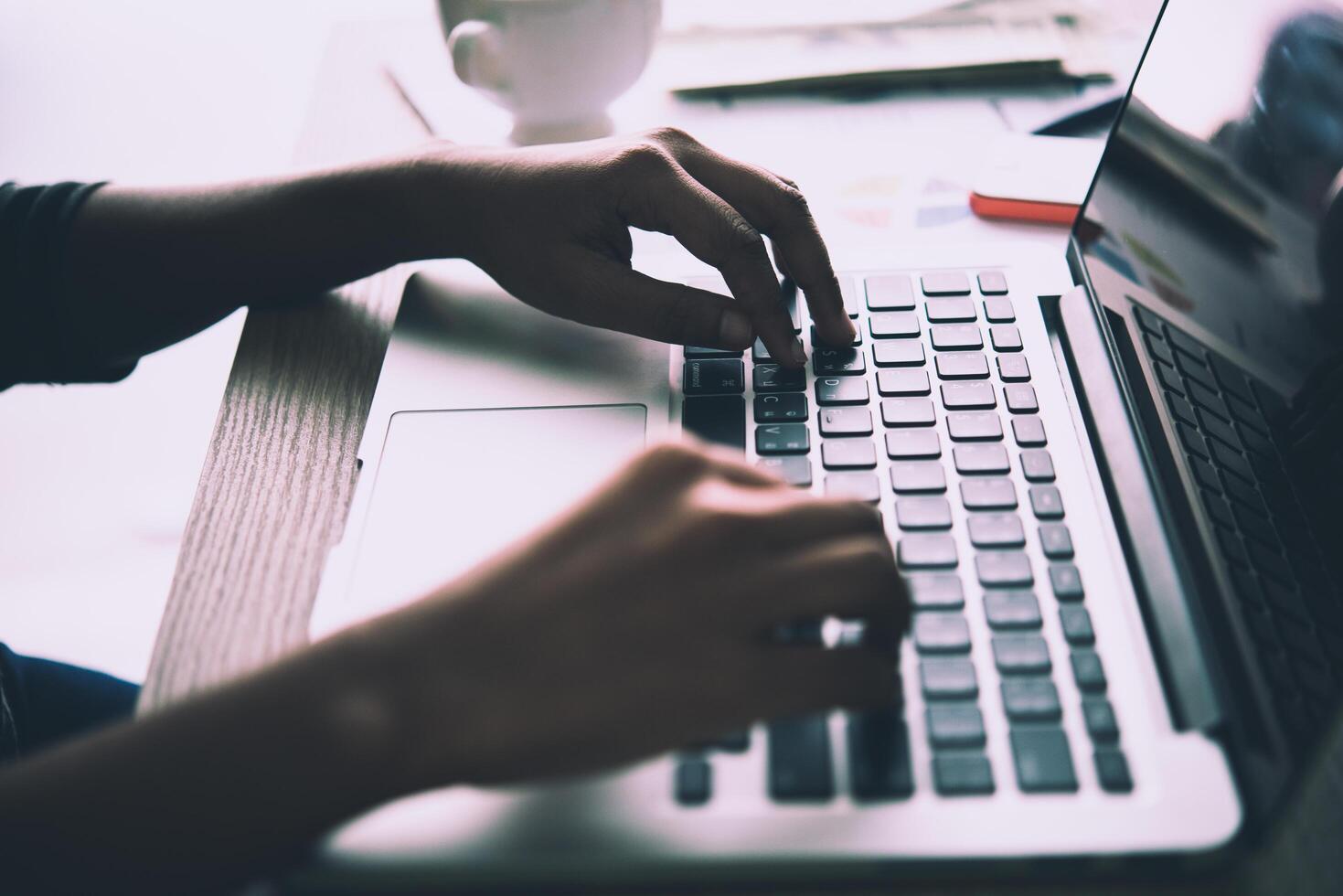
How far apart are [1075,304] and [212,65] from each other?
3.96 ft

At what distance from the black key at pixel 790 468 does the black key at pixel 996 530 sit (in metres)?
0.08

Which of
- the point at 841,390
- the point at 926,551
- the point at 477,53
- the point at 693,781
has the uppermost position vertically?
the point at 477,53

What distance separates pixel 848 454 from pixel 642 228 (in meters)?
0.17

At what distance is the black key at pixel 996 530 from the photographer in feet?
1.36

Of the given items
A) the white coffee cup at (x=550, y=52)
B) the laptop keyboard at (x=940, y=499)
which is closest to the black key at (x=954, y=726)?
the laptop keyboard at (x=940, y=499)

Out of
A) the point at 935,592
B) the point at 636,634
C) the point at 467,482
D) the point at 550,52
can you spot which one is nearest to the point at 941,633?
the point at 935,592

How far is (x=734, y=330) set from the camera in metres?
0.49

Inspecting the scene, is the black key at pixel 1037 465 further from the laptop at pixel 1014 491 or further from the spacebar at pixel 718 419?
the spacebar at pixel 718 419

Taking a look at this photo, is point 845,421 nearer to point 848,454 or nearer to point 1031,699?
point 848,454

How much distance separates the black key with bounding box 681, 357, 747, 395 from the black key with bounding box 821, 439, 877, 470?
6cm

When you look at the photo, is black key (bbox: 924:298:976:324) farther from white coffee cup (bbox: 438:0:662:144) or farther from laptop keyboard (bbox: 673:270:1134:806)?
white coffee cup (bbox: 438:0:662:144)

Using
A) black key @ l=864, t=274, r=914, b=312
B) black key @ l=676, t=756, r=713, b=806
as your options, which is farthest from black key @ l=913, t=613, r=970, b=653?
black key @ l=864, t=274, r=914, b=312

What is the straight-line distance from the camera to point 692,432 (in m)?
0.48

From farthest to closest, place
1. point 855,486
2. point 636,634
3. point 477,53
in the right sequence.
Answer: point 477,53 → point 855,486 → point 636,634
